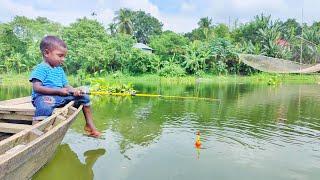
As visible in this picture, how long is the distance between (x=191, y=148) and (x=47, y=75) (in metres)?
2.96

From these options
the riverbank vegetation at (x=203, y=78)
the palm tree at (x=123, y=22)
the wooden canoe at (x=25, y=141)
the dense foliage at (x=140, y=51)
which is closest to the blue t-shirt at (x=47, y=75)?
the wooden canoe at (x=25, y=141)

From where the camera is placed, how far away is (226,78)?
3212 cm

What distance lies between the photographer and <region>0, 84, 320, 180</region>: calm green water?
222 inches

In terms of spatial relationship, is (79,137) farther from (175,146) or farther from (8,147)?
(8,147)

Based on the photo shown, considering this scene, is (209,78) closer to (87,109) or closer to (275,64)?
(275,64)

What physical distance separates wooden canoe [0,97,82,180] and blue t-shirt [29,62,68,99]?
418mm

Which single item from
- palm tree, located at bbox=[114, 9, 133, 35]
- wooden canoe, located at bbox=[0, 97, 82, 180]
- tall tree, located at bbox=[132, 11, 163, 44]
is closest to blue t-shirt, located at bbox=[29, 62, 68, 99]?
wooden canoe, located at bbox=[0, 97, 82, 180]

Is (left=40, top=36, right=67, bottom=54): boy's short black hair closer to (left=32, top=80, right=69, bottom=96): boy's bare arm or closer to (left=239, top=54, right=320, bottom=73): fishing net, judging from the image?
(left=32, top=80, right=69, bottom=96): boy's bare arm

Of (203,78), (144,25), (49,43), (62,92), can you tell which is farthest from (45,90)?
(144,25)

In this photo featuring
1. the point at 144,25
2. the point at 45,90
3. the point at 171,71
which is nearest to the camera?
the point at 45,90

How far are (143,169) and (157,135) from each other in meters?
2.41

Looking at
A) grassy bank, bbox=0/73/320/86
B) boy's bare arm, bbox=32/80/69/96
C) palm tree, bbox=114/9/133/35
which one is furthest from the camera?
palm tree, bbox=114/9/133/35

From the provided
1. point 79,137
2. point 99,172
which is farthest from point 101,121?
point 99,172

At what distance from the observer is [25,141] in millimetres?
4352
